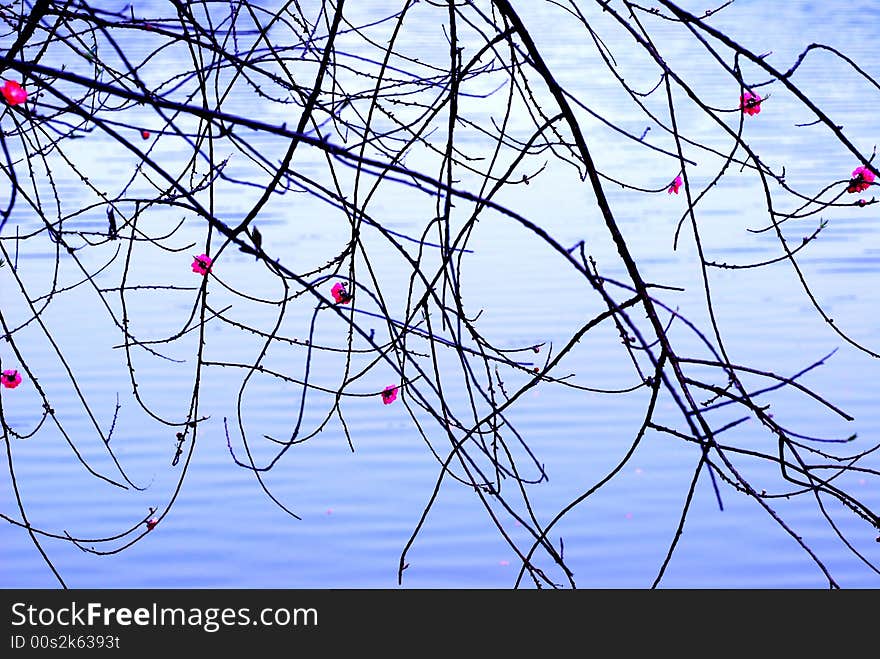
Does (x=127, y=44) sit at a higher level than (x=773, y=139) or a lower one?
higher

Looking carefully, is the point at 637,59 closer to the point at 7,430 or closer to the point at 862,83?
the point at 862,83

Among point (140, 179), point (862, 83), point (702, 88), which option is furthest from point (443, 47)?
point (140, 179)

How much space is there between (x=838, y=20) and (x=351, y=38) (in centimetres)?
313

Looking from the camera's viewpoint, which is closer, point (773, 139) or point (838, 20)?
point (773, 139)

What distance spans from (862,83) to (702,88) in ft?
2.77

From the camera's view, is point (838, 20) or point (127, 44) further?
point (838, 20)

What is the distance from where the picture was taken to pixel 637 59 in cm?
651

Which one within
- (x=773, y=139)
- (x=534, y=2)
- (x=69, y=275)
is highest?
(x=534, y=2)

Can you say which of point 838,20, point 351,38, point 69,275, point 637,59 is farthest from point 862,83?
point 69,275

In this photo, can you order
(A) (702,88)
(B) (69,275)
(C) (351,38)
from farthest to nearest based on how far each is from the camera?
(C) (351,38)
(A) (702,88)
(B) (69,275)

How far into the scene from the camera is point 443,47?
6.54 metres
